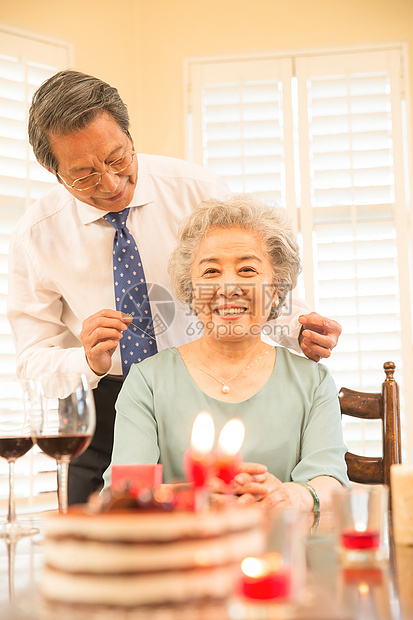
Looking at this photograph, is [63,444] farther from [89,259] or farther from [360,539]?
[89,259]

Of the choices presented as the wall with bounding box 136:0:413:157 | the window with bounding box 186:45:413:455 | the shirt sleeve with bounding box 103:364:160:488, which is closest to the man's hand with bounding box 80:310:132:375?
the shirt sleeve with bounding box 103:364:160:488

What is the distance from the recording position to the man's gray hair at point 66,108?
1.89 metres

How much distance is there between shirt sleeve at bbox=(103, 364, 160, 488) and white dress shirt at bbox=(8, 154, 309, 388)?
0.34 m

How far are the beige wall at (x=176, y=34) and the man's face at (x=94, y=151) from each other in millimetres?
1717

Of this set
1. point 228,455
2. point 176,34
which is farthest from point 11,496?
point 176,34

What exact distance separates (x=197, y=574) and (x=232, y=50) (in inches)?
135

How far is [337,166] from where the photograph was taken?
140 inches

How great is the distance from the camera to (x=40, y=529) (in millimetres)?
1308

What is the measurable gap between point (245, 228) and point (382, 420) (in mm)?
642

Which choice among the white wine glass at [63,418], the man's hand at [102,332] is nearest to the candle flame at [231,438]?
the white wine glass at [63,418]

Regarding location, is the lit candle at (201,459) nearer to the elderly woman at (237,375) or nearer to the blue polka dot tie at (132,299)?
the elderly woman at (237,375)

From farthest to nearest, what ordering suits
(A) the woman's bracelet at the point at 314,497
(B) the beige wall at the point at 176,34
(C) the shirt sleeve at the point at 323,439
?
(B) the beige wall at the point at 176,34 → (C) the shirt sleeve at the point at 323,439 → (A) the woman's bracelet at the point at 314,497

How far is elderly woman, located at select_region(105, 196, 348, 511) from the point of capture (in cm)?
175

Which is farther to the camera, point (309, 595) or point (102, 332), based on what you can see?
point (102, 332)
